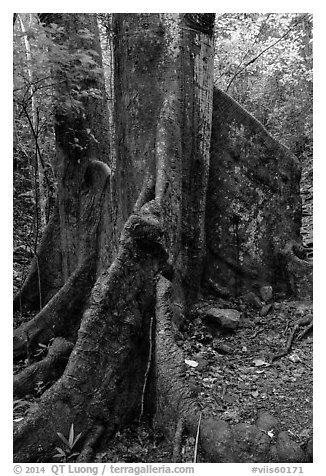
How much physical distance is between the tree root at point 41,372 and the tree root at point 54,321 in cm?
71

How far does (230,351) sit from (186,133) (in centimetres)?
230

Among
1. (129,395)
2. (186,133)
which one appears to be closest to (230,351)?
(129,395)

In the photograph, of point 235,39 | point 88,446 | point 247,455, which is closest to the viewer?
point 247,455

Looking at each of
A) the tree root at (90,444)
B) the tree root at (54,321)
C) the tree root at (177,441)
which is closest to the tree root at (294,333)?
the tree root at (177,441)

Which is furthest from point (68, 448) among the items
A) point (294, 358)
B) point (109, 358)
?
point (294, 358)

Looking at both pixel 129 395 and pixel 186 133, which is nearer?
pixel 129 395

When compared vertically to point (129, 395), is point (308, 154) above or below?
above

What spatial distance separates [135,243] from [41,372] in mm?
1664

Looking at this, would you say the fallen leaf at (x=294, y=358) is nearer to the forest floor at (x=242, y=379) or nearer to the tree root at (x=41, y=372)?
the forest floor at (x=242, y=379)

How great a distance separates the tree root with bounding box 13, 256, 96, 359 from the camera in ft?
15.4

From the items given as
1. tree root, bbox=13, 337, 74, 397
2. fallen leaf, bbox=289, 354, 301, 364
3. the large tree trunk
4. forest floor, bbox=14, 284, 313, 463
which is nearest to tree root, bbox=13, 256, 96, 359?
the large tree trunk

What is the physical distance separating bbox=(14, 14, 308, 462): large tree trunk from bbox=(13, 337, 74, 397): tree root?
0.18 ft

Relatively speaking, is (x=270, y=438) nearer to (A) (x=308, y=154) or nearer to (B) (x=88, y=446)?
(B) (x=88, y=446)

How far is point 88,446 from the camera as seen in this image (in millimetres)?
2977
